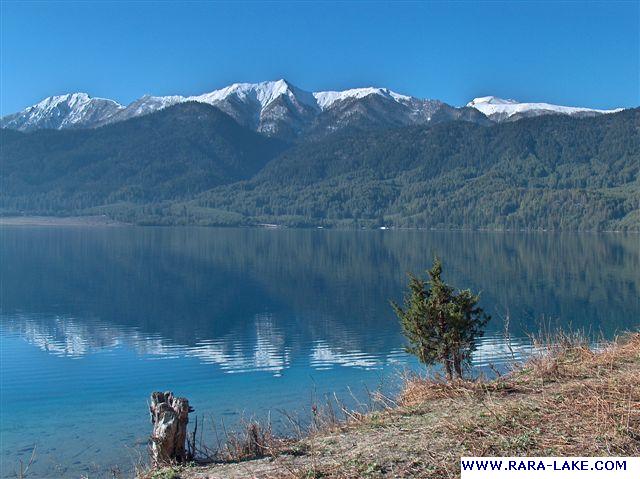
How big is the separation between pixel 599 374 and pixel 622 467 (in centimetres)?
394

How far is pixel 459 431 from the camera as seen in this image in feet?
27.0

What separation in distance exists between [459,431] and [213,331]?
4119 cm

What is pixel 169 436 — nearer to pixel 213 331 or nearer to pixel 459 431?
pixel 459 431

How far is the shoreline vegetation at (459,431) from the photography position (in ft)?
24.5

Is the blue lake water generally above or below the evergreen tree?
below

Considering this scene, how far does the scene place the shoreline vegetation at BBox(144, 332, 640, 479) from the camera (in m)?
7.47

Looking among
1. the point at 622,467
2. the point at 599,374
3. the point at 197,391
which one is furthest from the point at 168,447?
the point at 197,391

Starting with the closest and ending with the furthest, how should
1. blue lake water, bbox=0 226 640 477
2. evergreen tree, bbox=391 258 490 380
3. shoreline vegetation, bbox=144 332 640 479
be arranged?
shoreline vegetation, bbox=144 332 640 479
evergreen tree, bbox=391 258 490 380
blue lake water, bbox=0 226 640 477

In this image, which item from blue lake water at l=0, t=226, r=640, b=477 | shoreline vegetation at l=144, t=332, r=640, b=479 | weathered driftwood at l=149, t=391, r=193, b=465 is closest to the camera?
shoreline vegetation at l=144, t=332, r=640, b=479

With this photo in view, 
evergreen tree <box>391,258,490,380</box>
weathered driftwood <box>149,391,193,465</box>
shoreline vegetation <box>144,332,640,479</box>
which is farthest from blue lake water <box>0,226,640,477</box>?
weathered driftwood <box>149,391,193,465</box>

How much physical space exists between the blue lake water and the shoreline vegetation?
3.49 m

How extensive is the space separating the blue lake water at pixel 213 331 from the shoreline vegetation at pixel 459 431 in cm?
349

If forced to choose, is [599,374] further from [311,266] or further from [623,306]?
[311,266]

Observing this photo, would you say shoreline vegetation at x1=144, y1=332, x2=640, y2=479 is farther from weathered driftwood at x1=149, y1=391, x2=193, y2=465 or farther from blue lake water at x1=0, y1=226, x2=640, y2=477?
blue lake water at x1=0, y1=226, x2=640, y2=477
